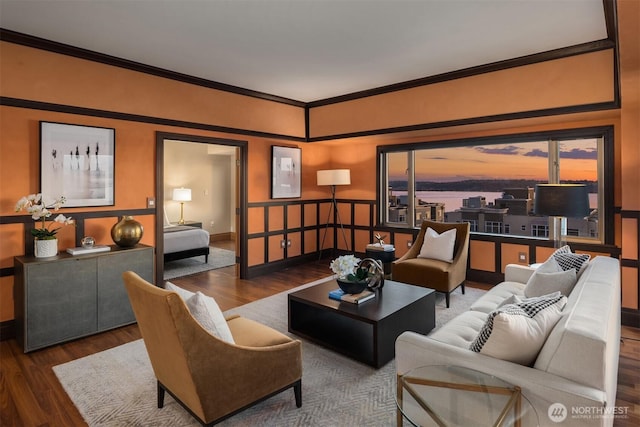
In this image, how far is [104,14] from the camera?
3.04 metres

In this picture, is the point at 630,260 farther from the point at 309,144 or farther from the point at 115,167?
the point at 115,167

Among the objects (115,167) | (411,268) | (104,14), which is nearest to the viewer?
(104,14)

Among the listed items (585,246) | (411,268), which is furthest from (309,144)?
(585,246)

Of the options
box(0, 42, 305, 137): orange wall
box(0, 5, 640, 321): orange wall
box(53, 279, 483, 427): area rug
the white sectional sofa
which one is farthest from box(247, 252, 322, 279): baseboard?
the white sectional sofa

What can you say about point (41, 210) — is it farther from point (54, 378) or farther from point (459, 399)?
point (459, 399)

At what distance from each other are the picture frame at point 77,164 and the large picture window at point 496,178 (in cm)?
408

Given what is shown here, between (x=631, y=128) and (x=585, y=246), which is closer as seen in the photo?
(x=631, y=128)

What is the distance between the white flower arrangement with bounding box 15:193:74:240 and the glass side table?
133 inches

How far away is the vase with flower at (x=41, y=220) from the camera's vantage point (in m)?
3.27

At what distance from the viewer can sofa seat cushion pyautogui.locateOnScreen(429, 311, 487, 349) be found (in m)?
2.26

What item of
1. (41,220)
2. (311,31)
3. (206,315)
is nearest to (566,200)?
(311,31)

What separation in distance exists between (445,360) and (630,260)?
3.15 meters

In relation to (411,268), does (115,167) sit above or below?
above

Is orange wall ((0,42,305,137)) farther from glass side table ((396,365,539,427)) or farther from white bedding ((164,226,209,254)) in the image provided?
glass side table ((396,365,539,427))
